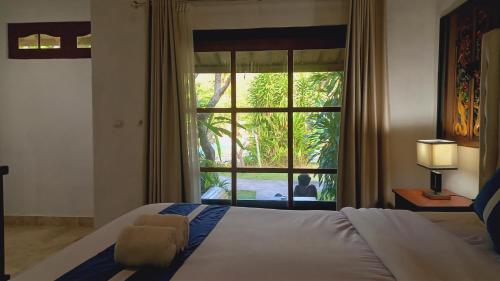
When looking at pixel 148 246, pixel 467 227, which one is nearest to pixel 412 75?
pixel 467 227

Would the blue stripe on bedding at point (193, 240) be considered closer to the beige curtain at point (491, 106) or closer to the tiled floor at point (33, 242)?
the beige curtain at point (491, 106)

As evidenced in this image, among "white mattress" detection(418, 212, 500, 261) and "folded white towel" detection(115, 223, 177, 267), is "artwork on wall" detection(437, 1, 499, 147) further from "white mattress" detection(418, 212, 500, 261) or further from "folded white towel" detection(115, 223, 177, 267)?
"folded white towel" detection(115, 223, 177, 267)

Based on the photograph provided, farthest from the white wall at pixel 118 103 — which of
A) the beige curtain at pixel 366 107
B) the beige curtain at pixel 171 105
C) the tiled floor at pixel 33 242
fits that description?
the beige curtain at pixel 366 107

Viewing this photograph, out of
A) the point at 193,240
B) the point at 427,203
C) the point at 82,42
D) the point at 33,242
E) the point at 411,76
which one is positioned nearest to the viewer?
the point at 193,240

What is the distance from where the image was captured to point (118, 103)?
127 inches

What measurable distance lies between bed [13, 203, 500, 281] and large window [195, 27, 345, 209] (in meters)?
1.49

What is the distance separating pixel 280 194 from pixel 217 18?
1779mm

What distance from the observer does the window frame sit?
3848 mm

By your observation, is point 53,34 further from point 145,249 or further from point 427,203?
point 427,203

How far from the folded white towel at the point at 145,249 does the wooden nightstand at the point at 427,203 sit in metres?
1.72

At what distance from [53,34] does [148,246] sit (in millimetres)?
Answer: 3683

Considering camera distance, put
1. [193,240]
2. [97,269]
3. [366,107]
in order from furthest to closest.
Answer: [366,107]
[193,240]
[97,269]

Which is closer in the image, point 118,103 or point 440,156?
point 440,156

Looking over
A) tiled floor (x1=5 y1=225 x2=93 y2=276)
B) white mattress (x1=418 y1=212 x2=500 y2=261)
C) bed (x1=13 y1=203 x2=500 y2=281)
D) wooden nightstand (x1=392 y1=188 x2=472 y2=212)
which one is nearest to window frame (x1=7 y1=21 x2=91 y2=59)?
tiled floor (x1=5 y1=225 x2=93 y2=276)
